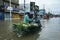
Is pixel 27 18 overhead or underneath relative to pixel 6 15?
overhead

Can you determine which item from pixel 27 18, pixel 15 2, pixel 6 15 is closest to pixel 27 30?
pixel 27 18

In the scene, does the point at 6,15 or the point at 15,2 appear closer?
the point at 6,15

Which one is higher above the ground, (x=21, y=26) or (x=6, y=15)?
(x=21, y=26)

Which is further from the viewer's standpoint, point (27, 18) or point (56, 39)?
point (27, 18)

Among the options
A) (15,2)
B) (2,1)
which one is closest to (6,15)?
(2,1)

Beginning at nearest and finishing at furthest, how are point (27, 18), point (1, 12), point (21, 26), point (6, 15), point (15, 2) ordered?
1. point (21, 26)
2. point (27, 18)
3. point (1, 12)
4. point (6, 15)
5. point (15, 2)

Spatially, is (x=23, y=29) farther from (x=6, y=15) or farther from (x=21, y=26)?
(x=6, y=15)

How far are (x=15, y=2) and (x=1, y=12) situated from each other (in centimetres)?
2298

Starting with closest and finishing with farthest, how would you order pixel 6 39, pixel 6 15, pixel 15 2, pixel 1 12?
1. pixel 6 39
2. pixel 1 12
3. pixel 6 15
4. pixel 15 2

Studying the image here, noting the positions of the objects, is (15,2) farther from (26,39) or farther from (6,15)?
(26,39)

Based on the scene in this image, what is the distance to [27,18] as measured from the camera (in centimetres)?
1719

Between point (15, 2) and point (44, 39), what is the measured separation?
66.4 meters

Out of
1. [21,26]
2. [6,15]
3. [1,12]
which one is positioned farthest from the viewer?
[6,15]

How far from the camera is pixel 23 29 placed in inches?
603
